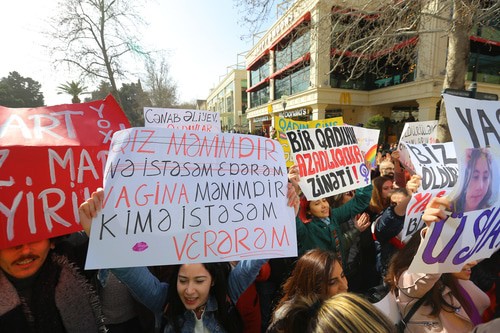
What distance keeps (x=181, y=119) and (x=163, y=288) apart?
3.80 meters

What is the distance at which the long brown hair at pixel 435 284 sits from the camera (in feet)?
5.10

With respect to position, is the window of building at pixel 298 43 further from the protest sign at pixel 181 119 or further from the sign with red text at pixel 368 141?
the sign with red text at pixel 368 141

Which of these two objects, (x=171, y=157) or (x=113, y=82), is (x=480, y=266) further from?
(x=113, y=82)

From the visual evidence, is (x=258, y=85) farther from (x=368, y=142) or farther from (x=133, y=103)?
(x=368, y=142)

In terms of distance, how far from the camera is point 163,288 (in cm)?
168

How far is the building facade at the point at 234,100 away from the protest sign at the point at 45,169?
124ft

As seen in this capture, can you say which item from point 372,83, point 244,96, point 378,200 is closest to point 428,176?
point 378,200

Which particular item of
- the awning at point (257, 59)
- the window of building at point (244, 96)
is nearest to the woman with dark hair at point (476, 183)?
the awning at point (257, 59)

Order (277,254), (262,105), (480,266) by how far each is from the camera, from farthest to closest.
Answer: (262,105), (480,266), (277,254)

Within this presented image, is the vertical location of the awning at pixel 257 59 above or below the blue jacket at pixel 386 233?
above

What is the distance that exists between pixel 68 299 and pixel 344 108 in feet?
69.5

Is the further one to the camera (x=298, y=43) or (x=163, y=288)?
(x=298, y=43)

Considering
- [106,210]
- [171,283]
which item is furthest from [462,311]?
[106,210]

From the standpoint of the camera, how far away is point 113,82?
11156 millimetres
